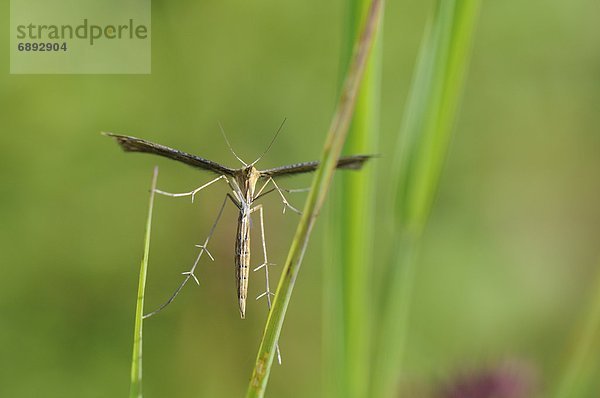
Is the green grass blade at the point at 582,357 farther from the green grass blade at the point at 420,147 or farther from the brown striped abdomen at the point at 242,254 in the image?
the brown striped abdomen at the point at 242,254

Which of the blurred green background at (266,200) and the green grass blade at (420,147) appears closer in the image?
the green grass blade at (420,147)

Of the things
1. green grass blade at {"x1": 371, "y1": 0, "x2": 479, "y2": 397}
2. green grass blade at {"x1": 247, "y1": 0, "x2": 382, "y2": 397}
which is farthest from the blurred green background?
green grass blade at {"x1": 247, "y1": 0, "x2": 382, "y2": 397}

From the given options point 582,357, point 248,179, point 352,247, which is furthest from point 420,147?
point 582,357

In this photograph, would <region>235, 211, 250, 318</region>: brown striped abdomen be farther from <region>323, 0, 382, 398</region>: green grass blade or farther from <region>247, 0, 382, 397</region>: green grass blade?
<region>247, 0, 382, 397</region>: green grass blade

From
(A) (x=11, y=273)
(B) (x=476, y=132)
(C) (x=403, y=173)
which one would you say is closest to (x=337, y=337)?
(C) (x=403, y=173)

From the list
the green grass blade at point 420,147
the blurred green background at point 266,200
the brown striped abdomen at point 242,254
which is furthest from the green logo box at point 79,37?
the green grass blade at point 420,147
